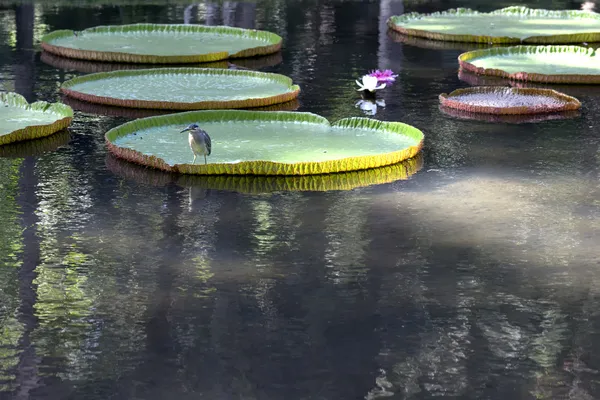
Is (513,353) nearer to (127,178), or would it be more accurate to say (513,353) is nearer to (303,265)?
(303,265)

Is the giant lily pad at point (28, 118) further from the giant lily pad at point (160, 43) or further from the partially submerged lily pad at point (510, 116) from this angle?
the partially submerged lily pad at point (510, 116)

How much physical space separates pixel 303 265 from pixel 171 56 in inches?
219

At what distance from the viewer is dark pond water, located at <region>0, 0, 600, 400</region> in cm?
409

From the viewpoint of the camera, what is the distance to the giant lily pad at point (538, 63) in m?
9.78

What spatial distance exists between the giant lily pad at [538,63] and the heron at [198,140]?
167 inches

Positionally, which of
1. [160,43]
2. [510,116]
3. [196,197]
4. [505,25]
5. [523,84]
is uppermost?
[505,25]

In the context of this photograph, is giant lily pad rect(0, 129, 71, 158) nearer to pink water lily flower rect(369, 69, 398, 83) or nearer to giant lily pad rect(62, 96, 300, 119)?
giant lily pad rect(62, 96, 300, 119)

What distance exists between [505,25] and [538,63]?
248cm

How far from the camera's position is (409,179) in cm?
666

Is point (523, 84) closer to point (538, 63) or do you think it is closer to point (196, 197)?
point (538, 63)

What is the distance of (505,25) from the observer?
1288 cm

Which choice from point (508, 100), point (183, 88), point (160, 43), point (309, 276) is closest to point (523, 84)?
point (508, 100)

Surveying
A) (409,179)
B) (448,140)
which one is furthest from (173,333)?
(448,140)

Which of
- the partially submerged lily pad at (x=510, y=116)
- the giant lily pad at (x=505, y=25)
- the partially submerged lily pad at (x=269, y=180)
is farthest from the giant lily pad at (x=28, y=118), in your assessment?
the giant lily pad at (x=505, y=25)
